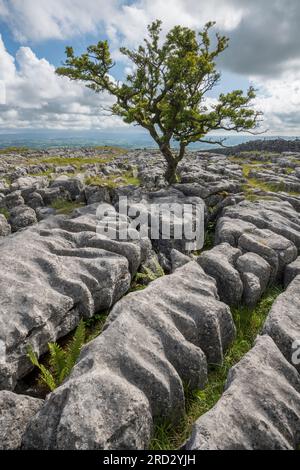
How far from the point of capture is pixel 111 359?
8.28 m

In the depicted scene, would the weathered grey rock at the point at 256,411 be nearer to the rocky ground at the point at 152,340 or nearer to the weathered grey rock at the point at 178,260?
the rocky ground at the point at 152,340

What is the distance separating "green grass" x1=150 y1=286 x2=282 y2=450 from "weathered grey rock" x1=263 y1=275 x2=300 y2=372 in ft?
5.97

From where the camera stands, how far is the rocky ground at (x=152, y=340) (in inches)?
276

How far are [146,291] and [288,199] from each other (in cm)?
2316

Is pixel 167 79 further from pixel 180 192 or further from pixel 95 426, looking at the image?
pixel 95 426

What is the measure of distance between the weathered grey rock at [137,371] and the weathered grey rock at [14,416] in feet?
1.01

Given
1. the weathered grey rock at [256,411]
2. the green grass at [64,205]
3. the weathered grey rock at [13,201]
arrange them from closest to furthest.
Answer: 1. the weathered grey rock at [256,411]
2. the green grass at [64,205]
3. the weathered grey rock at [13,201]

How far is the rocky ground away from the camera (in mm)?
7012

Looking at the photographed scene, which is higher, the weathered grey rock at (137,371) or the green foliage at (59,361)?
the weathered grey rock at (137,371)

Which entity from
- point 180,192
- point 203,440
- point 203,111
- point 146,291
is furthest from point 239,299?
point 203,111

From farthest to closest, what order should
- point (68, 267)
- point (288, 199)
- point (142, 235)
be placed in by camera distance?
1. point (288, 199)
2. point (142, 235)
3. point (68, 267)

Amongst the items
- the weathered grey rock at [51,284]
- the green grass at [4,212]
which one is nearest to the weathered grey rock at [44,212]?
the green grass at [4,212]

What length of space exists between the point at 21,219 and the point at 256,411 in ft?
81.9

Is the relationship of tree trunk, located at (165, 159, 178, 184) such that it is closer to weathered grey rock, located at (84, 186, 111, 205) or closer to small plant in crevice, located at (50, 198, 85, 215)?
weathered grey rock, located at (84, 186, 111, 205)
